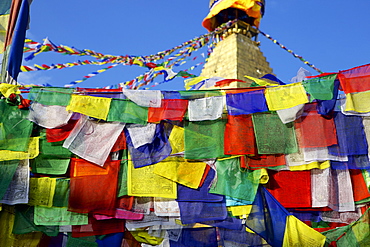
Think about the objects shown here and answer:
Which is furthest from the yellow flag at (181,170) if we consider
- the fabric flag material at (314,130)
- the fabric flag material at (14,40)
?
the fabric flag material at (14,40)

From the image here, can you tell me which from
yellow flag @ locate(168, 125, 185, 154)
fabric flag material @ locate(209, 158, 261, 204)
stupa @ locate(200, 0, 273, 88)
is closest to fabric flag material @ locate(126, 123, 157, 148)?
yellow flag @ locate(168, 125, 185, 154)

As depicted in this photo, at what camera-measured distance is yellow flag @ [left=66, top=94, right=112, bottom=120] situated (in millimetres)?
6000

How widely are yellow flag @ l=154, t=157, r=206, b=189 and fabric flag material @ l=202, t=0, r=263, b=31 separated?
9.66 m

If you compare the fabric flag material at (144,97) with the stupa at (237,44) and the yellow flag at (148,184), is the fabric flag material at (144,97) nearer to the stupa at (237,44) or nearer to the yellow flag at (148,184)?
the yellow flag at (148,184)

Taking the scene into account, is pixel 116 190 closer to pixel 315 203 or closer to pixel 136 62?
pixel 315 203

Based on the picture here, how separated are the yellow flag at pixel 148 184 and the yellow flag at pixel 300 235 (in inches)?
63.3

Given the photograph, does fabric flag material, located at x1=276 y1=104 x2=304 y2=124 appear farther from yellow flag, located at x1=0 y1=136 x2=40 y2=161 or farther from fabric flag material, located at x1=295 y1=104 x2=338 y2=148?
yellow flag, located at x1=0 y1=136 x2=40 y2=161

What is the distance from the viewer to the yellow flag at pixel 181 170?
19.4ft

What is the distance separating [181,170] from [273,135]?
4.69 feet

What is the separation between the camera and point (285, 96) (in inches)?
236

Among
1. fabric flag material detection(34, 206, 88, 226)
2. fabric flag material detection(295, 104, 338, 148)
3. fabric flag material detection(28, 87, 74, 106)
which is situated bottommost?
fabric flag material detection(34, 206, 88, 226)

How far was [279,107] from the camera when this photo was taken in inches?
236

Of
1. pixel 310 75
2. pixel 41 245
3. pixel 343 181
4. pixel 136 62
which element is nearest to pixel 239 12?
pixel 136 62

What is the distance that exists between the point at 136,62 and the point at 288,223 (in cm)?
463
